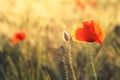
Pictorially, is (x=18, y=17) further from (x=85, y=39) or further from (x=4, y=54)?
(x=85, y=39)

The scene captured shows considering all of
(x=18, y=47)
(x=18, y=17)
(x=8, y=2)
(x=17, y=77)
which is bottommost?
(x=17, y=77)

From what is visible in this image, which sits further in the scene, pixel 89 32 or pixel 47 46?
pixel 47 46

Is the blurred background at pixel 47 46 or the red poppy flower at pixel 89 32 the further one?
the blurred background at pixel 47 46

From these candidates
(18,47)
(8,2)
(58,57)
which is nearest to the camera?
(58,57)

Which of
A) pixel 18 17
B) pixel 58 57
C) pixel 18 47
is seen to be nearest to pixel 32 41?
pixel 18 47
